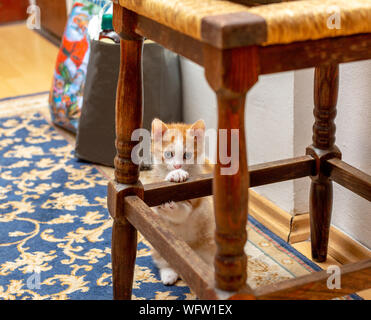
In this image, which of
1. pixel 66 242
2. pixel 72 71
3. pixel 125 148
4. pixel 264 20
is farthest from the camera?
pixel 72 71

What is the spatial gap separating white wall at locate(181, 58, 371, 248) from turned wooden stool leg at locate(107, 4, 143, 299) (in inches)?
18.0

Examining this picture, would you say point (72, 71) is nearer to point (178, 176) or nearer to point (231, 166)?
point (178, 176)

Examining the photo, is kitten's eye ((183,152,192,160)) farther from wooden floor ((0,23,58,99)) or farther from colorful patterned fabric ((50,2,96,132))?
wooden floor ((0,23,58,99))

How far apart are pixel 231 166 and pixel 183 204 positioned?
0.53 metres

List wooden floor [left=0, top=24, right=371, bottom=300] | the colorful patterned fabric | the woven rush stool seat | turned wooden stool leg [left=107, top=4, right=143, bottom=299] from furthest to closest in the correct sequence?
wooden floor [left=0, top=24, right=371, bottom=300], the colorful patterned fabric, turned wooden stool leg [left=107, top=4, right=143, bottom=299], the woven rush stool seat

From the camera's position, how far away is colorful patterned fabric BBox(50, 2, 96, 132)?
7.07ft

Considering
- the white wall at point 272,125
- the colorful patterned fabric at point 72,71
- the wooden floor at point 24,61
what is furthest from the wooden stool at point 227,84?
the wooden floor at point 24,61

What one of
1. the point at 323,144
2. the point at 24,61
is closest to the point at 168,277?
the point at 323,144

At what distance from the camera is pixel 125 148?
1.12 m

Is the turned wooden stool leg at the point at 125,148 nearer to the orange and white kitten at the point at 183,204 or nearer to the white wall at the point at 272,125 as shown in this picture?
the orange and white kitten at the point at 183,204

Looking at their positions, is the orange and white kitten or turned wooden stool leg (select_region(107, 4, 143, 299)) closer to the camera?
→ turned wooden stool leg (select_region(107, 4, 143, 299))

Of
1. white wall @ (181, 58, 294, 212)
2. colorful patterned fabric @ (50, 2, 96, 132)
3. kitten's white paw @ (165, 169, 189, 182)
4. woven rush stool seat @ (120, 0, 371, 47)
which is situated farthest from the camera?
colorful patterned fabric @ (50, 2, 96, 132)

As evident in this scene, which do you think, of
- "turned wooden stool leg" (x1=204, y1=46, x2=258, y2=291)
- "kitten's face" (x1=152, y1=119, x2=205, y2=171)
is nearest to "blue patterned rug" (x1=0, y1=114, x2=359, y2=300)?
"kitten's face" (x1=152, y1=119, x2=205, y2=171)
